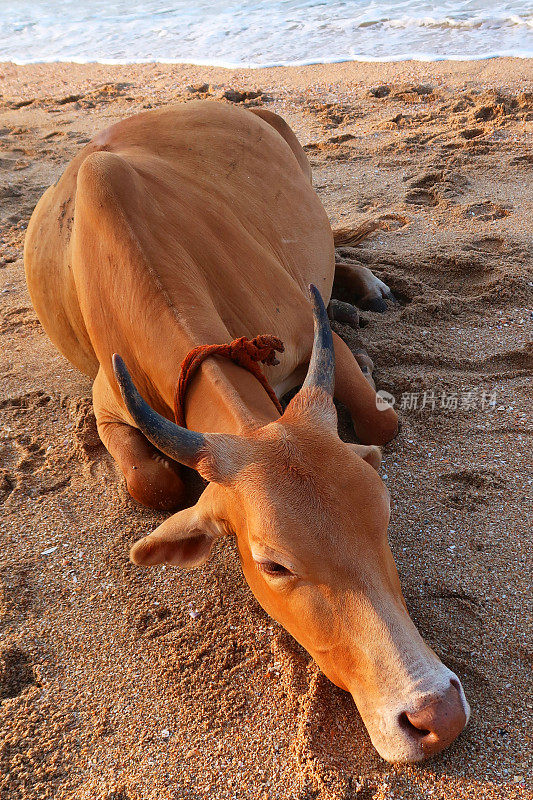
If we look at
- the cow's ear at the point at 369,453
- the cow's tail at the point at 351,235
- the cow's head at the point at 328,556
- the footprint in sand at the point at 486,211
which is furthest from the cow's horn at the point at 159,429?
the footprint in sand at the point at 486,211

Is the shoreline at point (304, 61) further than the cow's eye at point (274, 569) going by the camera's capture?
Yes

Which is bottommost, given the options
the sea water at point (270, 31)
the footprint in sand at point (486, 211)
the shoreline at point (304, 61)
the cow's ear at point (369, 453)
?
the footprint in sand at point (486, 211)

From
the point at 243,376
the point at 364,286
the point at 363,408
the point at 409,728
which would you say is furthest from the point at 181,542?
the point at 364,286

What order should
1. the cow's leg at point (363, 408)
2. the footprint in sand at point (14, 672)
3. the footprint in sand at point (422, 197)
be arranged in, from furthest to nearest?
the footprint in sand at point (422, 197)
the cow's leg at point (363, 408)
the footprint in sand at point (14, 672)

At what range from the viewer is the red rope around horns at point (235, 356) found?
290 cm

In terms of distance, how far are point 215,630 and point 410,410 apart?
162 cm

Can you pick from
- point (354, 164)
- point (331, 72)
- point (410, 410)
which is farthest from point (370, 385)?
point (331, 72)

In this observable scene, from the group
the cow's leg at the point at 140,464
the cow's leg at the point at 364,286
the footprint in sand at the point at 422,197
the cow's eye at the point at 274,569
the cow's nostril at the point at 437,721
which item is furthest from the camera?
the footprint in sand at the point at 422,197

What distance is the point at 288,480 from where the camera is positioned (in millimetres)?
2377

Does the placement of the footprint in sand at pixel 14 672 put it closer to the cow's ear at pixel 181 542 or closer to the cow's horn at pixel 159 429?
the cow's ear at pixel 181 542

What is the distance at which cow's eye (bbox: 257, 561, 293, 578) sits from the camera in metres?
2.39

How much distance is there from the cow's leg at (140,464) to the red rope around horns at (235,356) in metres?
0.64

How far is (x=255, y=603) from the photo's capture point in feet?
9.99

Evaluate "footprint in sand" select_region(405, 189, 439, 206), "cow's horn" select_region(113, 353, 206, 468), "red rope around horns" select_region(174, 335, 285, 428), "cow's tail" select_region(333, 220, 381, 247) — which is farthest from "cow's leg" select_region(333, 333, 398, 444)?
"footprint in sand" select_region(405, 189, 439, 206)
